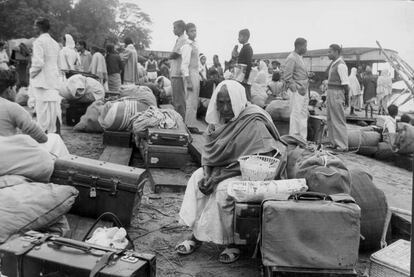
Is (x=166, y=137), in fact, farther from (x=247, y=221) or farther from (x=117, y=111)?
(x=247, y=221)

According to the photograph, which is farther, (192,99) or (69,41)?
(69,41)

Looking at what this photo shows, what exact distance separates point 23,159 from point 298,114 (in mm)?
5440

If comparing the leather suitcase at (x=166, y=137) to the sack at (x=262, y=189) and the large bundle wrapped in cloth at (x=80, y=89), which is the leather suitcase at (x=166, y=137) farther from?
the large bundle wrapped in cloth at (x=80, y=89)

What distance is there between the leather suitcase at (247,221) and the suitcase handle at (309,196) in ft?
1.11

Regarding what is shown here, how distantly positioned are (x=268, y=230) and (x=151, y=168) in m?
3.27

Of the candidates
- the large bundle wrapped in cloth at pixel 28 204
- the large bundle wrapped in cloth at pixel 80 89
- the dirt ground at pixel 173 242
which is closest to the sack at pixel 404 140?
the dirt ground at pixel 173 242

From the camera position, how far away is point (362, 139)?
29.9 ft

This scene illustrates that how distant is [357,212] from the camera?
2.84m

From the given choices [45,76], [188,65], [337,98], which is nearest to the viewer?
[45,76]

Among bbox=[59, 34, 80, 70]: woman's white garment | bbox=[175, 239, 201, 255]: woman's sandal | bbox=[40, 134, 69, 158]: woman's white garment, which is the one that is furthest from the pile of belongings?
bbox=[175, 239, 201, 255]: woman's sandal

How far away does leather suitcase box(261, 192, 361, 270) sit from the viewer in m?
2.80

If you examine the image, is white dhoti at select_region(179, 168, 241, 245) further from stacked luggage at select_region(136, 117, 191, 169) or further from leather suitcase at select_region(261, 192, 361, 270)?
stacked luggage at select_region(136, 117, 191, 169)

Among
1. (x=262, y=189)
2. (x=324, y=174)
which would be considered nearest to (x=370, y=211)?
(x=324, y=174)

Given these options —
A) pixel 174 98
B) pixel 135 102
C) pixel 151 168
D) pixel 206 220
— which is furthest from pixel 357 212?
pixel 174 98
